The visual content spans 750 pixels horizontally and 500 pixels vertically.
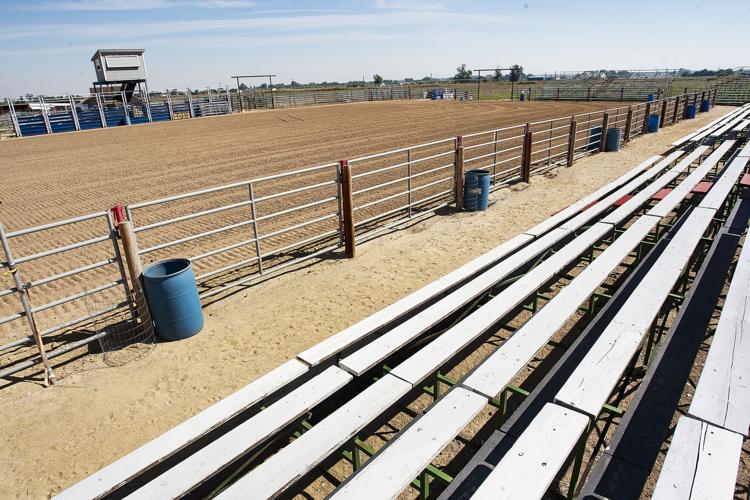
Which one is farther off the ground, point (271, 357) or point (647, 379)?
point (647, 379)

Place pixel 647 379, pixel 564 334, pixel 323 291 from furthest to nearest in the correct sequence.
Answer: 1. pixel 323 291
2. pixel 564 334
3. pixel 647 379

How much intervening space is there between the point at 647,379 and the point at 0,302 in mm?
8046

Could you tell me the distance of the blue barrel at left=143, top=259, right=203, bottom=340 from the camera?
16.9 feet

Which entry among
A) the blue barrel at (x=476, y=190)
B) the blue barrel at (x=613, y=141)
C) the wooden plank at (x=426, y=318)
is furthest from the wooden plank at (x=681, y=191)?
the blue barrel at (x=613, y=141)

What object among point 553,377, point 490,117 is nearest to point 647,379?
point 553,377

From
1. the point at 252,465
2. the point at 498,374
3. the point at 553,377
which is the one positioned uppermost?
the point at 498,374

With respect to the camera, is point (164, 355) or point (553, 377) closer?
point (553, 377)

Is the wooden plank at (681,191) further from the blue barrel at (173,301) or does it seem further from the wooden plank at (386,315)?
the blue barrel at (173,301)

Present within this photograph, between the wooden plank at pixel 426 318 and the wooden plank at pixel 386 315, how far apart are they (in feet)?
0.50

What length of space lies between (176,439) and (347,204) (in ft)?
15.8

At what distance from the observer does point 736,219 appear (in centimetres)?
754

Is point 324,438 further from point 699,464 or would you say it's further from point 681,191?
point 681,191

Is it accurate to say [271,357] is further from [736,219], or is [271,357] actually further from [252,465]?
[736,219]

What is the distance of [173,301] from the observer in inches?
206
